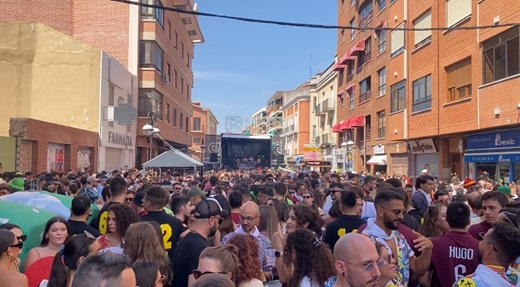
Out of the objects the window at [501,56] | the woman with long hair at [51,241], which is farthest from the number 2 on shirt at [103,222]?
the window at [501,56]

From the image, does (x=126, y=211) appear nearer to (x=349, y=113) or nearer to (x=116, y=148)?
(x=116, y=148)

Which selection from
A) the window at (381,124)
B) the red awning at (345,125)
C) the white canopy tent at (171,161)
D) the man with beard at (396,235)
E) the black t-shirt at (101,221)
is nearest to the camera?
the man with beard at (396,235)

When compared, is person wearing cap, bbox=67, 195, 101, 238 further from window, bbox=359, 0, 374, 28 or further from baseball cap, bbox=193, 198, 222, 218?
window, bbox=359, 0, 374, 28

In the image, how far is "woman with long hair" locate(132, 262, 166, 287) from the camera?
11.3ft

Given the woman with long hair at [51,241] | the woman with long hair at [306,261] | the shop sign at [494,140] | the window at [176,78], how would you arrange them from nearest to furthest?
the woman with long hair at [306,261] < the woman with long hair at [51,241] < the shop sign at [494,140] < the window at [176,78]

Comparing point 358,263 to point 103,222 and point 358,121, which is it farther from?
point 358,121

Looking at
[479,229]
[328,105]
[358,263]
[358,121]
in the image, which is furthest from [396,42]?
[358,263]

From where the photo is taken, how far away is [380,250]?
10.7 ft

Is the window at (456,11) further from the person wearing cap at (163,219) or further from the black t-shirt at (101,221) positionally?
the black t-shirt at (101,221)

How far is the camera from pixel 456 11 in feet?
71.1

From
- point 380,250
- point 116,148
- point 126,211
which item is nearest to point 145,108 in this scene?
point 116,148

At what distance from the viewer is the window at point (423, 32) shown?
961 inches

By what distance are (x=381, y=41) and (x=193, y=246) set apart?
31211mm

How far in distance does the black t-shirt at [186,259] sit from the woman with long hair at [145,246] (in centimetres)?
9
